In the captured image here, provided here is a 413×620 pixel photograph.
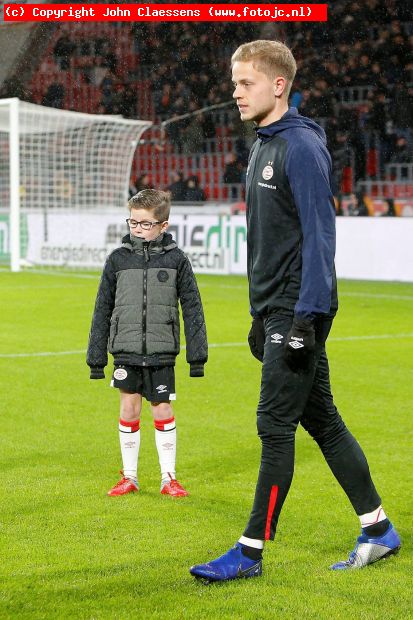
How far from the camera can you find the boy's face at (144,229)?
5.23 metres

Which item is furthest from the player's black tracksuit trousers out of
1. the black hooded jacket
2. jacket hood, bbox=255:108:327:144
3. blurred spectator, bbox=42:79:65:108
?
blurred spectator, bbox=42:79:65:108

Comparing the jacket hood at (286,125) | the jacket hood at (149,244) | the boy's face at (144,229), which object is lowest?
the jacket hood at (149,244)

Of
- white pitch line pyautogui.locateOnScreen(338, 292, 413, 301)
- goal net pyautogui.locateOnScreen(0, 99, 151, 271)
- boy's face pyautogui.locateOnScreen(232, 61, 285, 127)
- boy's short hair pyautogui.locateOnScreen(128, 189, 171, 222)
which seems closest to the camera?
boy's face pyautogui.locateOnScreen(232, 61, 285, 127)

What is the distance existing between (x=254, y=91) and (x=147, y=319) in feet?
5.45

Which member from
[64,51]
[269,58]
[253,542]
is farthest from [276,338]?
[64,51]

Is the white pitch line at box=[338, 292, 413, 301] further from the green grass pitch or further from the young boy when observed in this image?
the young boy

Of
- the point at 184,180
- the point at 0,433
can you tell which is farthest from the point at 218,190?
the point at 0,433

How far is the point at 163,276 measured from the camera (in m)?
5.31

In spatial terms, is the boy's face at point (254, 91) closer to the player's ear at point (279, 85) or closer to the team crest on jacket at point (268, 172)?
the player's ear at point (279, 85)

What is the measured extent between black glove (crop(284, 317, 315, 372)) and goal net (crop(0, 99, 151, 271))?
683 inches

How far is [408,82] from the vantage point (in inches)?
1039

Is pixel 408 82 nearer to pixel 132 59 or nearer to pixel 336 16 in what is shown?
pixel 336 16

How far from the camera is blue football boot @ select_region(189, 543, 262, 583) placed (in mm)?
3891

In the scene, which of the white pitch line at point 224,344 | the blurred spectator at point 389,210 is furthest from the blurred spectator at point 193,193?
the white pitch line at point 224,344
